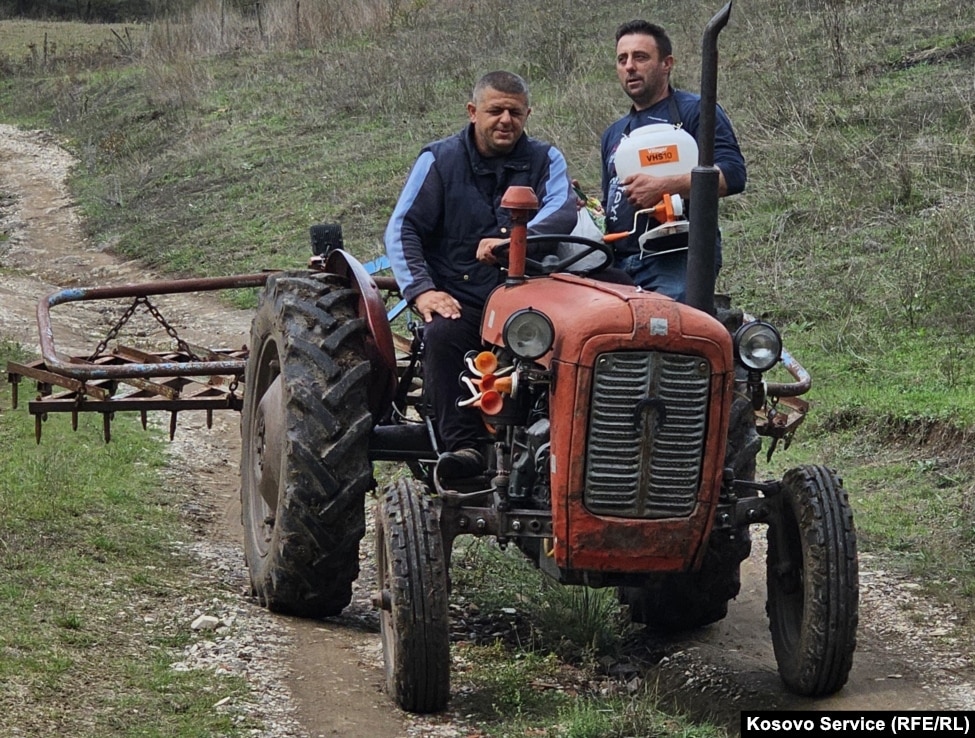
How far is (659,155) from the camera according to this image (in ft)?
18.4

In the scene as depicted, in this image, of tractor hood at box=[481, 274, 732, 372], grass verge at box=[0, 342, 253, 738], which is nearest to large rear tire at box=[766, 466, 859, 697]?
tractor hood at box=[481, 274, 732, 372]

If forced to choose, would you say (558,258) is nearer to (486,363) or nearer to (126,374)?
(486,363)

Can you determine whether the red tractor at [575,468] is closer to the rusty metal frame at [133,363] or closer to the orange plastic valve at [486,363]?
the orange plastic valve at [486,363]

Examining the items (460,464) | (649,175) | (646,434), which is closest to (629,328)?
(646,434)

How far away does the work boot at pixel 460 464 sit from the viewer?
205 inches

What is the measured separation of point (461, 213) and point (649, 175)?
718 millimetres

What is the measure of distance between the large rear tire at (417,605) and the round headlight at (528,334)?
0.62m

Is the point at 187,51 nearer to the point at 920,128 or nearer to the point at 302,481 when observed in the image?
the point at 920,128

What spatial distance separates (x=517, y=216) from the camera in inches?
196

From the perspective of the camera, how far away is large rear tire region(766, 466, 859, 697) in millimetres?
4754

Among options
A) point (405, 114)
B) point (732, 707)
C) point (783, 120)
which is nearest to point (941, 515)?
point (732, 707)

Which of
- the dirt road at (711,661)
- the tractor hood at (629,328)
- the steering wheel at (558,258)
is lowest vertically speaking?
the dirt road at (711,661)

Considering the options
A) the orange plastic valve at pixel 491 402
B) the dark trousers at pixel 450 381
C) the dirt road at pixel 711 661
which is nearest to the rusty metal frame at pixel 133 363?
the dirt road at pixel 711 661

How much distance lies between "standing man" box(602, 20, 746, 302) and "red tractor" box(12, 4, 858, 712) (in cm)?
36
